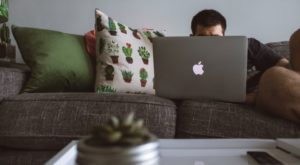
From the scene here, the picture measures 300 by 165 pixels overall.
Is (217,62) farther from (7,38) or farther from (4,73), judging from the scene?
(7,38)

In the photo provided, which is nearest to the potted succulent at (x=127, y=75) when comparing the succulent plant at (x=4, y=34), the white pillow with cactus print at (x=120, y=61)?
the white pillow with cactus print at (x=120, y=61)

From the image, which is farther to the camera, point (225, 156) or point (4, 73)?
point (4, 73)

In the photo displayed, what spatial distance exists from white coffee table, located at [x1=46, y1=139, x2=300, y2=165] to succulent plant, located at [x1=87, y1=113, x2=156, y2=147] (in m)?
0.32

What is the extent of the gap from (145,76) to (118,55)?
0.51 ft

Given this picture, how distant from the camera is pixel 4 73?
1.29 m

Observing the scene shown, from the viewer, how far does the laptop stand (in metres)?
1.15

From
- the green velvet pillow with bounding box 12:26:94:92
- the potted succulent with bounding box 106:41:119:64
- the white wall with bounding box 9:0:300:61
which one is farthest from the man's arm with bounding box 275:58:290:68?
the green velvet pillow with bounding box 12:26:94:92

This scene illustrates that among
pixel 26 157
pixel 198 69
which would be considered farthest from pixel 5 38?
pixel 198 69

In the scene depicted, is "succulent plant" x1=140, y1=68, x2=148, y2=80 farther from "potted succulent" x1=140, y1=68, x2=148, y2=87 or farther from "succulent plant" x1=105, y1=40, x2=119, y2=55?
"succulent plant" x1=105, y1=40, x2=119, y2=55

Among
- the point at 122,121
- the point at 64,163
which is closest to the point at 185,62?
the point at 64,163

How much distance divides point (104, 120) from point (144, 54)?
1.85ft

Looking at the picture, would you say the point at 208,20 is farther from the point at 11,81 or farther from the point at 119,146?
the point at 119,146

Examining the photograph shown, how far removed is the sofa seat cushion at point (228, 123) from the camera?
3.68 ft

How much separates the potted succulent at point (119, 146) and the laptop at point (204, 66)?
34.0 inches
